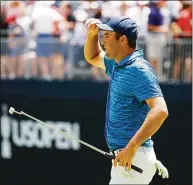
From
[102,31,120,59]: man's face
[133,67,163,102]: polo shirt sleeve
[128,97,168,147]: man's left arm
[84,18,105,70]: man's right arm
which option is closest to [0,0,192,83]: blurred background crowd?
[84,18,105,70]: man's right arm

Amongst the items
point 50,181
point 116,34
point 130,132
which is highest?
point 116,34

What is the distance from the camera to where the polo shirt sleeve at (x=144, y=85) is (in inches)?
216

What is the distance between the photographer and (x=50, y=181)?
12234 mm

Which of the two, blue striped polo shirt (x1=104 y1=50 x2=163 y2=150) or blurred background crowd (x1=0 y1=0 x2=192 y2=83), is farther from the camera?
blurred background crowd (x1=0 y1=0 x2=192 y2=83)

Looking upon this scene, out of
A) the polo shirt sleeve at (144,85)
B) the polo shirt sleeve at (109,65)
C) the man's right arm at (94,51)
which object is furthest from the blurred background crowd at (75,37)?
the polo shirt sleeve at (144,85)

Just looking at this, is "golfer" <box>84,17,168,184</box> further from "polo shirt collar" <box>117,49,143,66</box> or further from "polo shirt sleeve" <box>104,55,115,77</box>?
"polo shirt sleeve" <box>104,55,115,77</box>

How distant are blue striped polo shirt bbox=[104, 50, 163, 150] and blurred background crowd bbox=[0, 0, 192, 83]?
5.81m

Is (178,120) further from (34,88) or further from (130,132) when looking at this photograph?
(130,132)

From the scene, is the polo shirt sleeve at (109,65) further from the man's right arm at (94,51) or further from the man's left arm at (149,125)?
the man's left arm at (149,125)

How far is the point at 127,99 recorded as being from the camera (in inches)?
224

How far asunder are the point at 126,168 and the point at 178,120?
18.9 feet

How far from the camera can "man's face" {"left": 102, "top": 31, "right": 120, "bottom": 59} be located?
5809mm

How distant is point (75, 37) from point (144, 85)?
6883 mm

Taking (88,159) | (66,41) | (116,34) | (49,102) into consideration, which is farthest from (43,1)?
(116,34)
